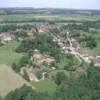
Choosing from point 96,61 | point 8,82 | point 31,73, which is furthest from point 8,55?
point 8,82

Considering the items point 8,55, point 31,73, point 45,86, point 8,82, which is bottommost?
point 8,55

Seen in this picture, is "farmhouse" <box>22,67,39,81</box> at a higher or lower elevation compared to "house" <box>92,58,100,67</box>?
higher

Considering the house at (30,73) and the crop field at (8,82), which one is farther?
the house at (30,73)

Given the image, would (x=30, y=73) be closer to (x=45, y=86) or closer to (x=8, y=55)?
(x=45, y=86)

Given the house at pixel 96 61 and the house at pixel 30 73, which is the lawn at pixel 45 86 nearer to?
the house at pixel 30 73

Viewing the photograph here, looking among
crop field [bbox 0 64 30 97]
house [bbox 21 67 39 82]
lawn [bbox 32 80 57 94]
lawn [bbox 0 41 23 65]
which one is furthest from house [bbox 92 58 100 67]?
crop field [bbox 0 64 30 97]

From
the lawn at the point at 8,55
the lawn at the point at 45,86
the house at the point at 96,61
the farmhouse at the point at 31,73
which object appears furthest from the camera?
the lawn at the point at 8,55

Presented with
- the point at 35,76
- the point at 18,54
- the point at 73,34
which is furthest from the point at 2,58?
the point at 73,34

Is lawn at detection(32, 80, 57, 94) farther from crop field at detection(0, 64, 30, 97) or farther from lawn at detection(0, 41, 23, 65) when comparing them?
lawn at detection(0, 41, 23, 65)

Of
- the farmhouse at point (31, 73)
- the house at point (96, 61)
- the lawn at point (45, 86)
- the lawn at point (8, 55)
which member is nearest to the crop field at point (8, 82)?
the lawn at point (45, 86)
